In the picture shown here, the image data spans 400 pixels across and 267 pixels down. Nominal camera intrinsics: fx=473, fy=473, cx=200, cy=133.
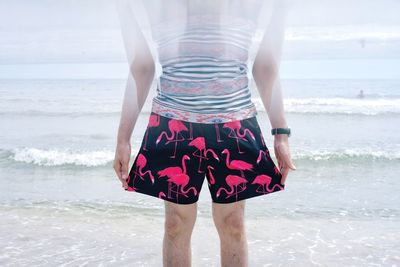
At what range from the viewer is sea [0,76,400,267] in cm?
313

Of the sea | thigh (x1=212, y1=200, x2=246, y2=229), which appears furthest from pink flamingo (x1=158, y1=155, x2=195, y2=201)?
the sea

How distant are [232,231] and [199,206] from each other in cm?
233

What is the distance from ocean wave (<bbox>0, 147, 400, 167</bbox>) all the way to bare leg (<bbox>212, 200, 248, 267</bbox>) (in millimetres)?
4323

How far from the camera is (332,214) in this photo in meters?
3.97

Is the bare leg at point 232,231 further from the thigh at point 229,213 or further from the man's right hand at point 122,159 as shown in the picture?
the man's right hand at point 122,159

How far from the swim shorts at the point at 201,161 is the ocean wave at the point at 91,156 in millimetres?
4399

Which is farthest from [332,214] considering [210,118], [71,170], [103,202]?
[71,170]

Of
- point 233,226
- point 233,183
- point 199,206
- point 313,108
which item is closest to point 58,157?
point 199,206

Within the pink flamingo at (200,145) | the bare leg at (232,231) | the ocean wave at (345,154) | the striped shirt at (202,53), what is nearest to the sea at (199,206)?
the ocean wave at (345,154)

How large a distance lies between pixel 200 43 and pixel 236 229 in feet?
2.40

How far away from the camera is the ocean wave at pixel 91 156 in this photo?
6.13m

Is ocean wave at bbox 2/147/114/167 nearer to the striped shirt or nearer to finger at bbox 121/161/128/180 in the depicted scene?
finger at bbox 121/161/128/180

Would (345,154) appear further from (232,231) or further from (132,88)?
(132,88)

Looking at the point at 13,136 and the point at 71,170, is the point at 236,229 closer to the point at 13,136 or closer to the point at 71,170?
the point at 71,170
